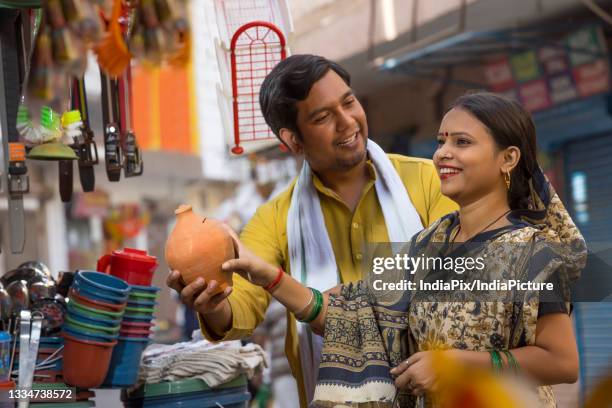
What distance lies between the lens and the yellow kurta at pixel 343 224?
102 inches

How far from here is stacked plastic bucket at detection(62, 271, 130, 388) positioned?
2.57 metres

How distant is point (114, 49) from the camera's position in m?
2.38

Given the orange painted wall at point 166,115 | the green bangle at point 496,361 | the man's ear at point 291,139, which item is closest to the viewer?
the green bangle at point 496,361

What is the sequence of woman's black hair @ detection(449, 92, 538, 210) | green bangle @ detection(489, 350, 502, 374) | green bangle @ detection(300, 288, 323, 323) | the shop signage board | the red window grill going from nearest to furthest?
green bangle @ detection(489, 350, 502, 374) < woman's black hair @ detection(449, 92, 538, 210) < green bangle @ detection(300, 288, 323, 323) < the red window grill < the shop signage board

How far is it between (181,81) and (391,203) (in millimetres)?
9164

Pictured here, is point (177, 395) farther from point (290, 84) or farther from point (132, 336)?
point (290, 84)

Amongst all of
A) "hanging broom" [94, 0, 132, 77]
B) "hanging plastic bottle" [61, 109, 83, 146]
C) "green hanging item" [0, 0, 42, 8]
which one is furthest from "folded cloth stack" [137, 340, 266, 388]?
"green hanging item" [0, 0, 42, 8]

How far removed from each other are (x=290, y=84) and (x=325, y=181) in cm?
34

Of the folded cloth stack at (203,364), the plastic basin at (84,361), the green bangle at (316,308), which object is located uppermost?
the green bangle at (316,308)

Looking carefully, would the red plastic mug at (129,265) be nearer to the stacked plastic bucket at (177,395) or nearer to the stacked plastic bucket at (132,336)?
the stacked plastic bucket at (132,336)

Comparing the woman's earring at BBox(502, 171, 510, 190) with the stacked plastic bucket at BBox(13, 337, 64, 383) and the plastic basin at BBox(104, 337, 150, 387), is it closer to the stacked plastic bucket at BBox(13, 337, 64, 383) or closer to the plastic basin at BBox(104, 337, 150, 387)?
the plastic basin at BBox(104, 337, 150, 387)

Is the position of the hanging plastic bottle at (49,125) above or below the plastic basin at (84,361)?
above

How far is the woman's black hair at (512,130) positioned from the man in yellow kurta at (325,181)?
53 centimetres

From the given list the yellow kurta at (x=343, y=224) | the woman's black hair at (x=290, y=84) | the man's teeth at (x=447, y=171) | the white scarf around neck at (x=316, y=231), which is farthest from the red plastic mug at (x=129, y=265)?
the man's teeth at (x=447, y=171)
